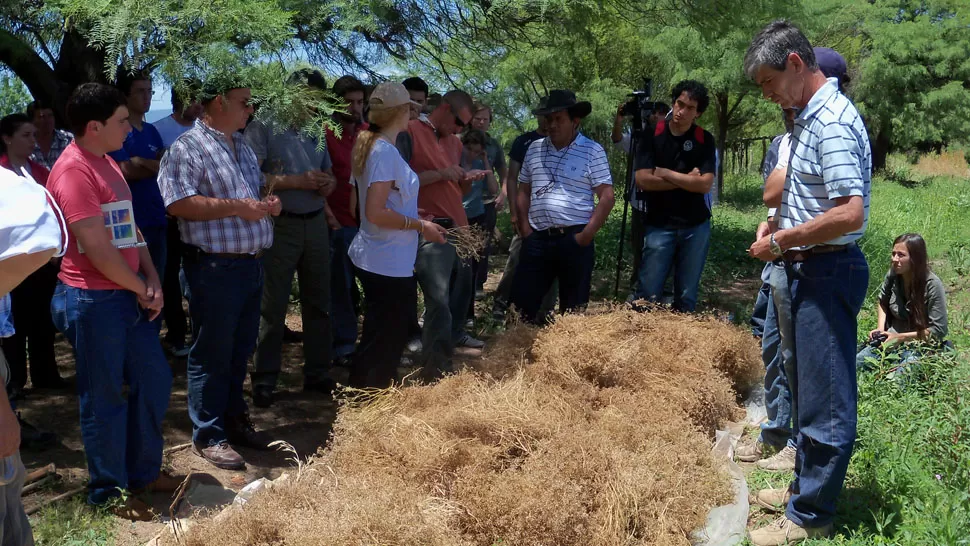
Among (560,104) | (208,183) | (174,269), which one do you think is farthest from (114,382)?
(560,104)

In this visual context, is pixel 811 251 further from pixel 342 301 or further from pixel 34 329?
pixel 34 329

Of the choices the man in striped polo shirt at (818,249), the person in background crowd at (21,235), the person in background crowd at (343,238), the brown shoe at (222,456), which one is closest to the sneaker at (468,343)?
the person in background crowd at (343,238)

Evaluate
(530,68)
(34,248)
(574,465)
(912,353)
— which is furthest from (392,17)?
(530,68)

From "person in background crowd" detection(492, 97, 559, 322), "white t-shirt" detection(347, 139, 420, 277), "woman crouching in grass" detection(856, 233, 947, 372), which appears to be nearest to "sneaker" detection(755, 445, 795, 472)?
"woman crouching in grass" detection(856, 233, 947, 372)

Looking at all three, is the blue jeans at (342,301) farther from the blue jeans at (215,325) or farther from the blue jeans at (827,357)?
the blue jeans at (827,357)

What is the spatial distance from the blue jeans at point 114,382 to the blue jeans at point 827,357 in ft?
9.20

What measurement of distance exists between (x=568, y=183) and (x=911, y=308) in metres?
2.38

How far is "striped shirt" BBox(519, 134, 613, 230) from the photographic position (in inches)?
226

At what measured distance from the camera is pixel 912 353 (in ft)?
16.7

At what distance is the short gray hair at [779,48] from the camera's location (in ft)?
10.2

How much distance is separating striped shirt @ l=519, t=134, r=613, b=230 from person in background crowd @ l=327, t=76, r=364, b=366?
1320 mm

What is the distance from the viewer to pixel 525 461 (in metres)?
3.39

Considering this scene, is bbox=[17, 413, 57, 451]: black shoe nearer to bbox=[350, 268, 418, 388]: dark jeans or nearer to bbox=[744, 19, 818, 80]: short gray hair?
bbox=[350, 268, 418, 388]: dark jeans

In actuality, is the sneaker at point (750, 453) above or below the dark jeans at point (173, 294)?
below
